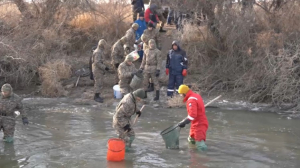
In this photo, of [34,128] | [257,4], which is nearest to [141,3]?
[257,4]

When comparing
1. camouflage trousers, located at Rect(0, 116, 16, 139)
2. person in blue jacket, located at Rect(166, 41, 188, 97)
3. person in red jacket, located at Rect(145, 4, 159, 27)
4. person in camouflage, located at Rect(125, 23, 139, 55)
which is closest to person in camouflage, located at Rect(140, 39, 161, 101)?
person in blue jacket, located at Rect(166, 41, 188, 97)

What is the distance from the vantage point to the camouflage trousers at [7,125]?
36.8 feet

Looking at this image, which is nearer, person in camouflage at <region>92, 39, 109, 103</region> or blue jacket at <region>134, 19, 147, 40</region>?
person in camouflage at <region>92, 39, 109, 103</region>

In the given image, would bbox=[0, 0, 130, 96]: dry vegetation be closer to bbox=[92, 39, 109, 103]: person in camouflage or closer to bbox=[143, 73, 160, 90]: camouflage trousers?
bbox=[92, 39, 109, 103]: person in camouflage

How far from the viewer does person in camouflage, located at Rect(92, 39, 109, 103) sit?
15602 mm

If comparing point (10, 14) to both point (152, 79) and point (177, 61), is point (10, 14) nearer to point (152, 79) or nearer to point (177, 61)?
point (152, 79)

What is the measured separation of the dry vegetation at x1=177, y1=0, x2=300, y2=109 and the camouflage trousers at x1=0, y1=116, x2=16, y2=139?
809 centimetres

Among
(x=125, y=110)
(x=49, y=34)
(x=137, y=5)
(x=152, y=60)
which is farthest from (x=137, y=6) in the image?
(x=125, y=110)

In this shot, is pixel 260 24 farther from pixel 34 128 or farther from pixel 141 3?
pixel 34 128

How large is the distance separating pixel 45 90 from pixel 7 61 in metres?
1.86

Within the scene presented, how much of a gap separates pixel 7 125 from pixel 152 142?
11.4 feet

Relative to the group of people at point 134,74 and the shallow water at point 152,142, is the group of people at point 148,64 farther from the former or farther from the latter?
the shallow water at point 152,142

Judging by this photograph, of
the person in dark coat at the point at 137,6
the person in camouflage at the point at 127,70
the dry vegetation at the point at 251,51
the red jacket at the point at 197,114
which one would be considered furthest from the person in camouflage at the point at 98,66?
the red jacket at the point at 197,114

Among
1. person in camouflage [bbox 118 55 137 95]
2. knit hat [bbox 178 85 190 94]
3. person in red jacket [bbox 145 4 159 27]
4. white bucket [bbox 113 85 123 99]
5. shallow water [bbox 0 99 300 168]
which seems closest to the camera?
shallow water [bbox 0 99 300 168]
